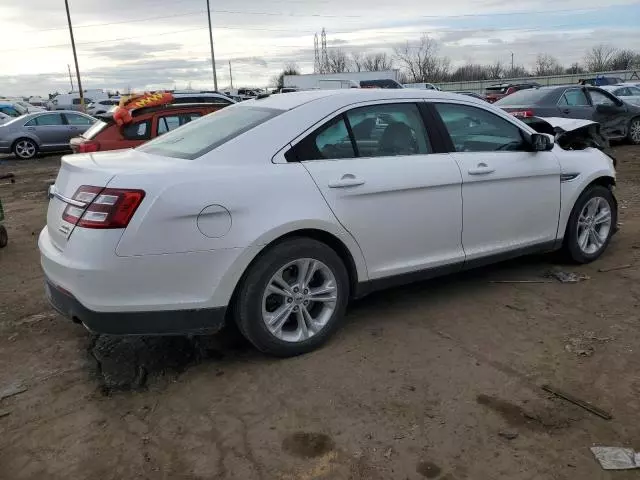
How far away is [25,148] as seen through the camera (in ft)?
55.8

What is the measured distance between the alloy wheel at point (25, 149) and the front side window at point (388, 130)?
15700mm

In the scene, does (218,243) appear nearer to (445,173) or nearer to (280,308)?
(280,308)

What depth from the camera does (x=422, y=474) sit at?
8.51 ft

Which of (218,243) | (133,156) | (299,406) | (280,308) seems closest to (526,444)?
(299,406)

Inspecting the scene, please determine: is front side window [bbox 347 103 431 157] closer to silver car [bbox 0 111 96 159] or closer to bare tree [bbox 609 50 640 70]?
silver car [bbox 0 111 96 159]

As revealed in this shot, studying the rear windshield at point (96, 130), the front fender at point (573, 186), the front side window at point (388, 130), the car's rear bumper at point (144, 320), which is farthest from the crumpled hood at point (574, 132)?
the rear windshield at point (96, 130)

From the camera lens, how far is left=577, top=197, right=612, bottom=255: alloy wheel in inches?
206

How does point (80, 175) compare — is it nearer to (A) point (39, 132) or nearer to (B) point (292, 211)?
(B) point (292, 211)

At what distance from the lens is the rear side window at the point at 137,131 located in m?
9.19

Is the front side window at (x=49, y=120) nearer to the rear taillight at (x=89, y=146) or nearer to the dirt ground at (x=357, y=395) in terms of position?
the rear taillight at (x=89, y=146)

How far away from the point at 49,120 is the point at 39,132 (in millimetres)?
492

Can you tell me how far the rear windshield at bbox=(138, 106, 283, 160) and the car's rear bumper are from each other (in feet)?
3.10

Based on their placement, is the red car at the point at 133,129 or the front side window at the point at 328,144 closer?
the front side window at the point at 328,144

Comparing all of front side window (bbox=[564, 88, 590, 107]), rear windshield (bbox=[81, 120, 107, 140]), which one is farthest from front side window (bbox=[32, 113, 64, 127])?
front side window (bbox=[564, 88, 590, 107])
